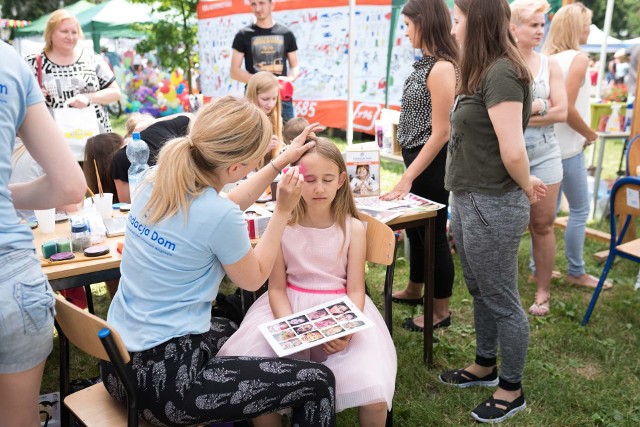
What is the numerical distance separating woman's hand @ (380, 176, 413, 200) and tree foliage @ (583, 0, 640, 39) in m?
27.8

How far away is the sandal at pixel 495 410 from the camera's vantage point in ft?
8.15

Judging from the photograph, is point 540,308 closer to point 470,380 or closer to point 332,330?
point 470,380

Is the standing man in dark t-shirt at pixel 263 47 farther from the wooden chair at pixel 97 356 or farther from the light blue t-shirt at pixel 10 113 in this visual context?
the light blue t-shirt at pixel 10 113

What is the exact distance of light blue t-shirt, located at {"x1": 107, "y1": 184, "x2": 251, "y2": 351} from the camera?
166 cm

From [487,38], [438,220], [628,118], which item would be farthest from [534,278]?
[487,38]

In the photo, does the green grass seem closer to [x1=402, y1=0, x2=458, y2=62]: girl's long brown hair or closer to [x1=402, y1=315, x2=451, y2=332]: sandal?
[x1=402, y1=315, x2=451, y2=332]: sandal

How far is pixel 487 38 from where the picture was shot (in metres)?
2.12

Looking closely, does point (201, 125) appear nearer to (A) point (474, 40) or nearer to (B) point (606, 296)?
(A) point (474, 40)

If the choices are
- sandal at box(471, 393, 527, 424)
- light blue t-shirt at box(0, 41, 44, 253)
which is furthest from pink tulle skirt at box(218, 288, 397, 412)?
light blue t-shirt at box(0, 41, 44, 253)

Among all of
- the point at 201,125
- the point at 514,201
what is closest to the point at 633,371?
the point at 514,201

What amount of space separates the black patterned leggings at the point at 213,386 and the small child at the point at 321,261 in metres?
0.36

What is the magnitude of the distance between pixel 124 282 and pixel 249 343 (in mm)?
494

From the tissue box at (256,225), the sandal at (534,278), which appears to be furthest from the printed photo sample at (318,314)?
the sandal at (534,278)

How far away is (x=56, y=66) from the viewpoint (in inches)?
154
